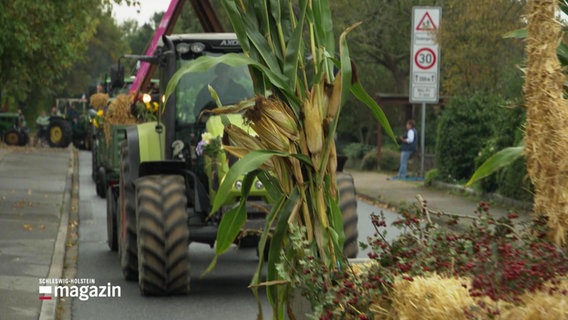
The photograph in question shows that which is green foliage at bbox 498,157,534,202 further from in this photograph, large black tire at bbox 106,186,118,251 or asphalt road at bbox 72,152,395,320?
large black tire at bbox 106,186,118,251

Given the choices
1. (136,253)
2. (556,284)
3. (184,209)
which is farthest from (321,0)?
(136,253)

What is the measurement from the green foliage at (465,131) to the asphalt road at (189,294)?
404 inches

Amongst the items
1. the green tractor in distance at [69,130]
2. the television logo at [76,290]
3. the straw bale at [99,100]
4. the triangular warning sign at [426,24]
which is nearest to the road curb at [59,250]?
the television logo at [76,290]

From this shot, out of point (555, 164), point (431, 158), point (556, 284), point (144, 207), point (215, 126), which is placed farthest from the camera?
point (431, 158)

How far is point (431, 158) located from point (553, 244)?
3055 centimetres

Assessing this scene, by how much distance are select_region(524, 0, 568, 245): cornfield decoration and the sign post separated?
23057 mm

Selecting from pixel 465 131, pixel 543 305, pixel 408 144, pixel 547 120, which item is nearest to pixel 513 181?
pixel 465 131

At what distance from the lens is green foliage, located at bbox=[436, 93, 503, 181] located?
2742cm

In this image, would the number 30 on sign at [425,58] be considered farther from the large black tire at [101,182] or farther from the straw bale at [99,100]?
the large black tire at [101,182]

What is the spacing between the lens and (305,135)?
600 cm

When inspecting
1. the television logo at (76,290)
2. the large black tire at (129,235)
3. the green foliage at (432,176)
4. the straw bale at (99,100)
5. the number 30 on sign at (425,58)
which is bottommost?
the green foliage at (432,176)

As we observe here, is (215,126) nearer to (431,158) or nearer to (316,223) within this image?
(316,223)

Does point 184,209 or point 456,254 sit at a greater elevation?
point 456,254

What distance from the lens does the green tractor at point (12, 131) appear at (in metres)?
49.6
